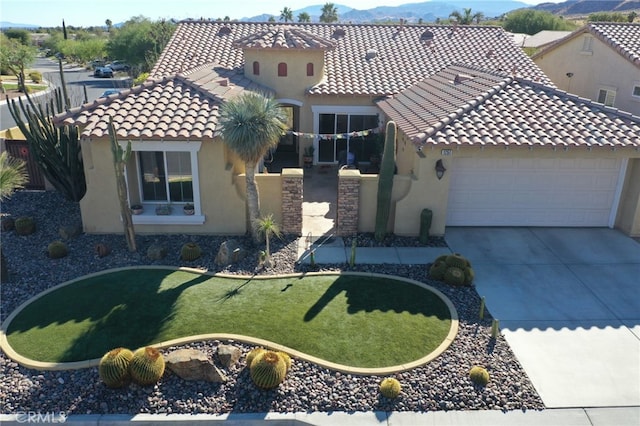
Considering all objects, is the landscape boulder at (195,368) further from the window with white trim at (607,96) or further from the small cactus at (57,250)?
the window with white trim at (607,96)

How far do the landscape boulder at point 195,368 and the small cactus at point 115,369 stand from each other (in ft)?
2.41

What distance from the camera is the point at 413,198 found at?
14.8 meters

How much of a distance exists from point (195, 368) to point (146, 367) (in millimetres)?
837

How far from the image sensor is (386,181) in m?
14.4

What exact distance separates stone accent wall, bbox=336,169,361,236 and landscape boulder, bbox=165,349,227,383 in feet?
22.8

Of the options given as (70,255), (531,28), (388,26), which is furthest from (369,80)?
(531,28)

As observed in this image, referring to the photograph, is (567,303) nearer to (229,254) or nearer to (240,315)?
(240,315)

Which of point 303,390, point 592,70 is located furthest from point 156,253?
point 592,70

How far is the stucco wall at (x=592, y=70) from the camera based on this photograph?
2217 cm

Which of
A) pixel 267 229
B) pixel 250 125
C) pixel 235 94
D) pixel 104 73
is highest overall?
pixel 235 94

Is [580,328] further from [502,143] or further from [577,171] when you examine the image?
[577,171]

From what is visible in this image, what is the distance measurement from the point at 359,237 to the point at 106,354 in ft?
26.1

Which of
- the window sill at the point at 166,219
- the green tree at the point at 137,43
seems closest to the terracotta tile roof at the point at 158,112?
the window sill at the point at 166,219

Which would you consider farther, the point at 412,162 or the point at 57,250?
the point at 412,162
